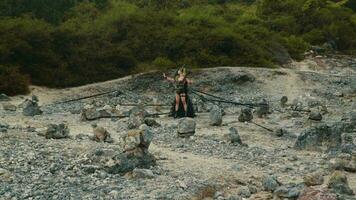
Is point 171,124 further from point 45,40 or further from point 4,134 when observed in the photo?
point 45,40

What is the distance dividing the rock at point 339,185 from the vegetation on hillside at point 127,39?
1790 cm

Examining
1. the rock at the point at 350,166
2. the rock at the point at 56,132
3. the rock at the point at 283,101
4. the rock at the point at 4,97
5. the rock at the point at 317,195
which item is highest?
the rock at the point at 317,195

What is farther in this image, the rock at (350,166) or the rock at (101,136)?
the rock at (101,136)

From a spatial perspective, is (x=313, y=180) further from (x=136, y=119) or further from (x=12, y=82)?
(x=12, y=82)

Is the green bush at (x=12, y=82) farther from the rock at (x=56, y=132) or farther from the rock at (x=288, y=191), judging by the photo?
the rock at (x=288, y=191)

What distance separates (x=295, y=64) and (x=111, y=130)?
2297 centimetres

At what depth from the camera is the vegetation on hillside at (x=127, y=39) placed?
2858 centimetres

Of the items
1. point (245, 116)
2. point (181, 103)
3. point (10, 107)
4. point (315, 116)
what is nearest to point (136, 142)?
point (245, 116)

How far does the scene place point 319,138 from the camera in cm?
1596

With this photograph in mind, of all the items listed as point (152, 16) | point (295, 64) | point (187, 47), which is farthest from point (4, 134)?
point (295, 64)

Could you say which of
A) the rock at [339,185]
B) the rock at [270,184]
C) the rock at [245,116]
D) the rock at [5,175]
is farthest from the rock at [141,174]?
the rock at [245,116]

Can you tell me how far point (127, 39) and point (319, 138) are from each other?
61.0ft

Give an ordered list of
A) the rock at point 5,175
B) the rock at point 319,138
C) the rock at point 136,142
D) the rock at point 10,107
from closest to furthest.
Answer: the rock at point 5,175
the rock at point 136,142
the rock at point 319,138
the rock at point 10,107

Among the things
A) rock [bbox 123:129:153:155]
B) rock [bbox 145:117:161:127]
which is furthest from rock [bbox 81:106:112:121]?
rock [bbox 123:129:153:155]
